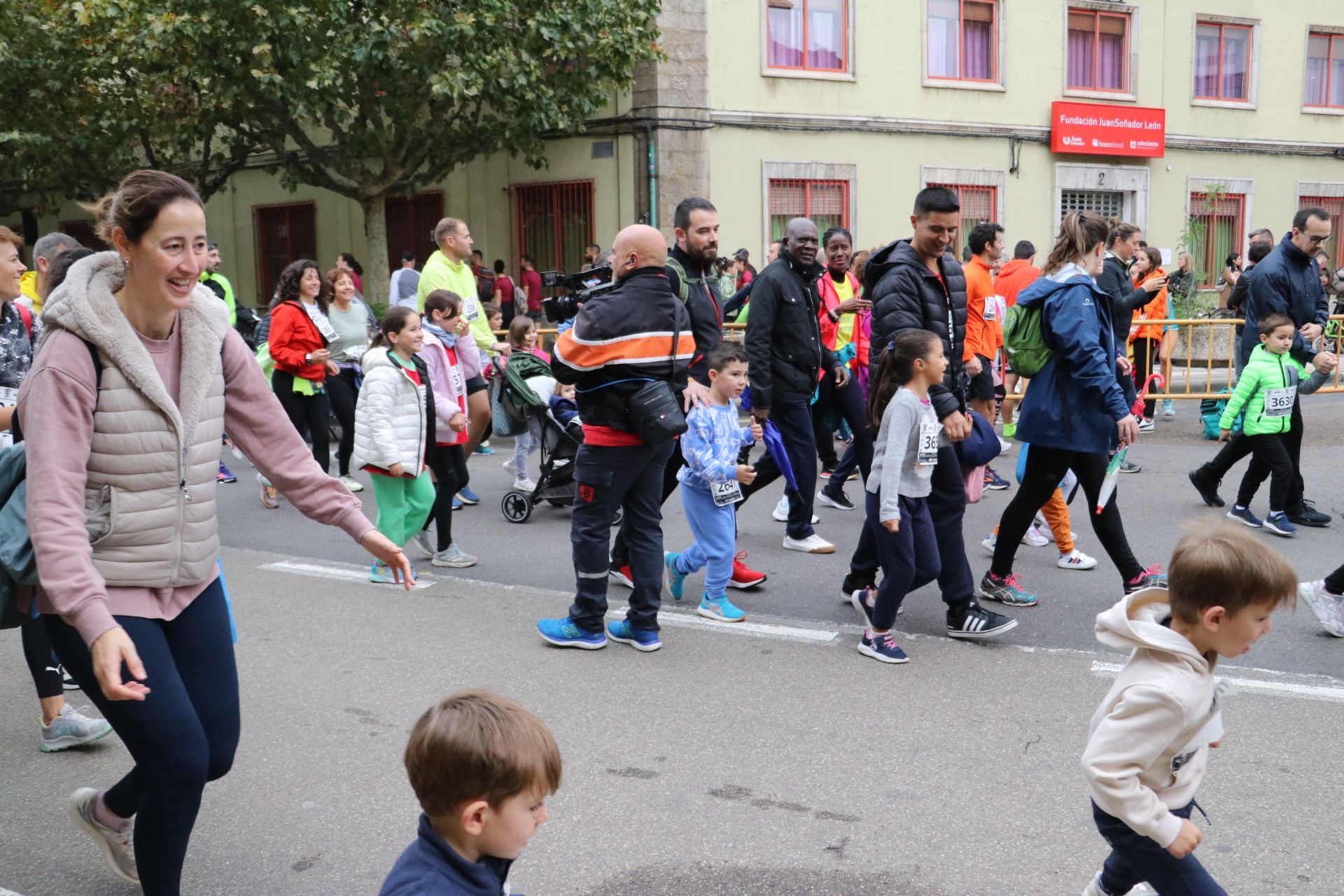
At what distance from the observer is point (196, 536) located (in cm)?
310

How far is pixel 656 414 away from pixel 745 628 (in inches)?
55.1

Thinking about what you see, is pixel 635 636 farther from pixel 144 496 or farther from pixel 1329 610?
pixel 1329 610

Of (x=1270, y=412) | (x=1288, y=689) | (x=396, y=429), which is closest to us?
(x=1288, y=689)

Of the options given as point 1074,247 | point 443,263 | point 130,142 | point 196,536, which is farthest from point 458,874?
point 130,142

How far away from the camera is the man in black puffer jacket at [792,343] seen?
7.23 metres

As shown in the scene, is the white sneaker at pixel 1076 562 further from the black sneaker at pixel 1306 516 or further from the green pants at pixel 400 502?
the green pants at pixel 400 502

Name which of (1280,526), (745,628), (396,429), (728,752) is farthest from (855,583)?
(1280,526)

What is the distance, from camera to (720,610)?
623cm

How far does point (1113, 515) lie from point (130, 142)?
19.4 m

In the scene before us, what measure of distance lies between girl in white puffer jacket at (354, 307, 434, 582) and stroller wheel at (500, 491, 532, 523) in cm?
167

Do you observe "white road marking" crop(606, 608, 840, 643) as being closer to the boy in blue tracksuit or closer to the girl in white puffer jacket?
the boy in blue tracksuit

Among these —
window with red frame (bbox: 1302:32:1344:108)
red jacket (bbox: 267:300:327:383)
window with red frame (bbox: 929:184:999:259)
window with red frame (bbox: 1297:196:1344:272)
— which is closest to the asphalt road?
red jacket (bbox: 267:300:327:383)

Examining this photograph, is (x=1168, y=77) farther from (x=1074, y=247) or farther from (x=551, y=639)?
(x=551, y=639)

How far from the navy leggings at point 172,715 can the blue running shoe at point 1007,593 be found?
166 inches
